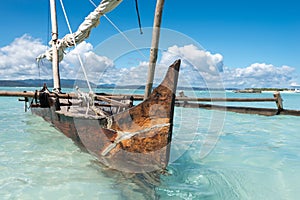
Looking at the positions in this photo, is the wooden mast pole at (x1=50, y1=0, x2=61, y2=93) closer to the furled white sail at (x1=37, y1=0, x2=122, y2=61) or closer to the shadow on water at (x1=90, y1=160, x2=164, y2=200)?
the furled white sail at (x1=37, y1=0, x2=122, y2=61)

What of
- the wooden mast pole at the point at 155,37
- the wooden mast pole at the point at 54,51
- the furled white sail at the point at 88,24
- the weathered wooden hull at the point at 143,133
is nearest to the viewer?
the weathered wooden hull at the point at 143,133

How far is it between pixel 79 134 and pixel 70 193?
1115mm

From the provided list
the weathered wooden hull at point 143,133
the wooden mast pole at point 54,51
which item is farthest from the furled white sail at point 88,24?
the weathered wooden hull at point 143,133

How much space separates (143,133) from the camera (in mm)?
3068

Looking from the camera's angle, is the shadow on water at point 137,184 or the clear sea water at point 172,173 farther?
the clear sea water at point 172,173

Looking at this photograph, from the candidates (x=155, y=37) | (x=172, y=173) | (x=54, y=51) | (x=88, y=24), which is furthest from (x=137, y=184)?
(x=54, y=51)

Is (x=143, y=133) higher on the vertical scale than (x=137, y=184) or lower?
higher

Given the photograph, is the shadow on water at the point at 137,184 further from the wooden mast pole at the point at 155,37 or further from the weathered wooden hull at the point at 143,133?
the wooden mast pole at the point at 155,37

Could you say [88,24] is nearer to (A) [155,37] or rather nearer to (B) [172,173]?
(A) [155,37]

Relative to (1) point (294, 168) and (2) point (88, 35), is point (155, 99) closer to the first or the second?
(1) point (294, 168)

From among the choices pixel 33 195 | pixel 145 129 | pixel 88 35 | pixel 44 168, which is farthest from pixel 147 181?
pixel 88 35

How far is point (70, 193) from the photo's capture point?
3098 mm

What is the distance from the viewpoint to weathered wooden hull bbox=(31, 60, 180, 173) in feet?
9.85

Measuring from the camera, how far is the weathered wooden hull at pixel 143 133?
118 inches
